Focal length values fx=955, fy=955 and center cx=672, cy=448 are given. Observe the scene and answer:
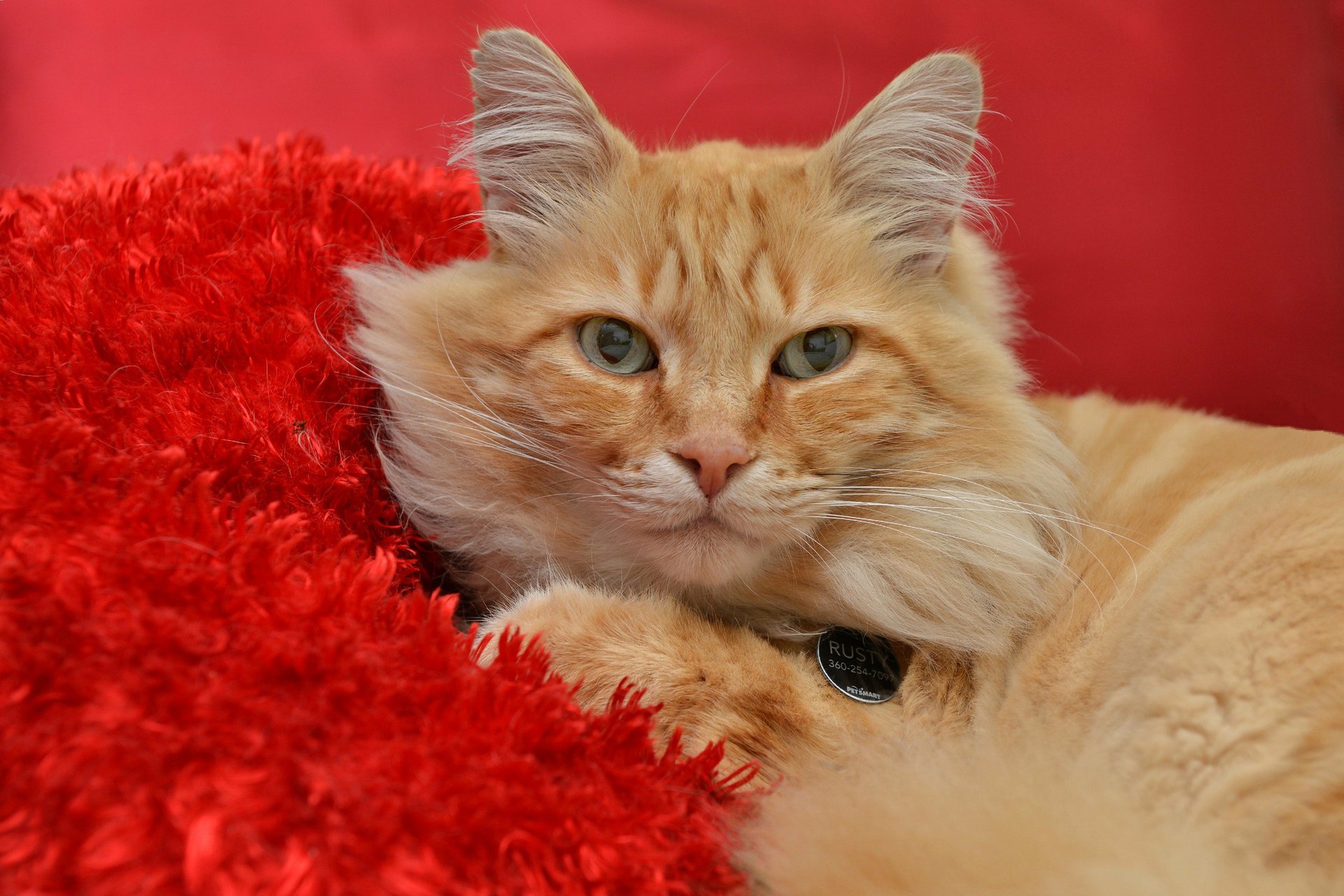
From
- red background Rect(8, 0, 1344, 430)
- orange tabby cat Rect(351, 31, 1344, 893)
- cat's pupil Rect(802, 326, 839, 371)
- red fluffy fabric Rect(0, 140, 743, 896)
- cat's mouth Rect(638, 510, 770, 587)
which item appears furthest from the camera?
red background Rect(8, 0, 1344, 430)

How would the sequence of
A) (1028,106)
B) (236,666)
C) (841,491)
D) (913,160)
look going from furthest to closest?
(1028,106) < (913,160) < (841,491) < (236,666)

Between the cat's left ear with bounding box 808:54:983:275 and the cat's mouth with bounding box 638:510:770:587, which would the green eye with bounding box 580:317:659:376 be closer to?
the cat's mouth with bounding box 638:510:770:587

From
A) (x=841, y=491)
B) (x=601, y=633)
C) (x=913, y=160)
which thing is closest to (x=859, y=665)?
(x=841, y=491)

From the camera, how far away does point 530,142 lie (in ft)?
4.40

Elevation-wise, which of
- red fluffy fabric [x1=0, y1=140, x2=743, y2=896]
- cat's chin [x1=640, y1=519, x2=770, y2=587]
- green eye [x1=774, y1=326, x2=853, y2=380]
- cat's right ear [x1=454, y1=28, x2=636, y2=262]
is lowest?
red fluffy fabric [x1=0, y1=140, x2=743, y2=896]

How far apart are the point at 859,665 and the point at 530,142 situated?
839 millimetres

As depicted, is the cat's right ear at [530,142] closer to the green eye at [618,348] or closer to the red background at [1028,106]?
the green eye at [618,348]

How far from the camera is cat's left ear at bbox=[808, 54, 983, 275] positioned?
1.26 metres

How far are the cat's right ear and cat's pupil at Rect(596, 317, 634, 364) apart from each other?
0.20m

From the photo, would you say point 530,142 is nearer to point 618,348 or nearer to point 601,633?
point 618,348

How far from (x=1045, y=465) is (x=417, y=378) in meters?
0.85

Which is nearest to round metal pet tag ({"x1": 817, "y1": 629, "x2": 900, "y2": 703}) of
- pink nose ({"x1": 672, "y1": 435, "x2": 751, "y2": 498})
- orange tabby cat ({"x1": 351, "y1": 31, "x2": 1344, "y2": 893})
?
orange tabby cat ({"x1": 351, "y1": 31, "x2": 1344, "y2": 893})

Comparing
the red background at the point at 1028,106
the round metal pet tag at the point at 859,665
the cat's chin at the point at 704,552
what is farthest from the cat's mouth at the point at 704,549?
the red background at the point at 1028,106

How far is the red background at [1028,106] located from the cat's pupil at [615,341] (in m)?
0.75
